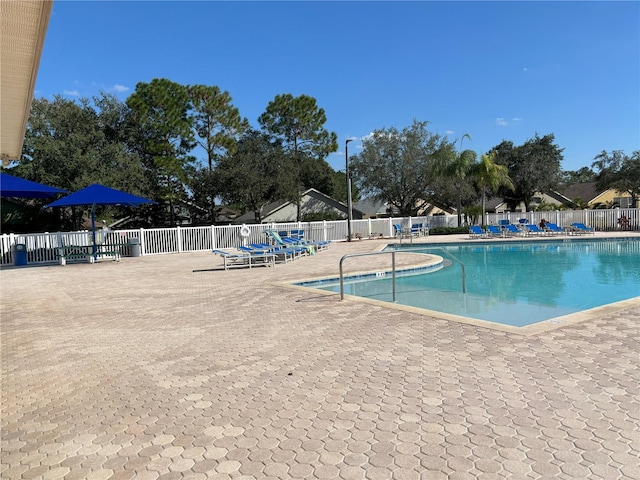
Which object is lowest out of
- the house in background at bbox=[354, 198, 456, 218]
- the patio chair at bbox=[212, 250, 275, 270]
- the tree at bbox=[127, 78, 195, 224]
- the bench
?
the patio chair at bbox=[212, 250, 275, 270]

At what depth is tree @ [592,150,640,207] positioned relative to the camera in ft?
126

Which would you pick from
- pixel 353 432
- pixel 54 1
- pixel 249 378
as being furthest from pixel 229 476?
pixel 54 1

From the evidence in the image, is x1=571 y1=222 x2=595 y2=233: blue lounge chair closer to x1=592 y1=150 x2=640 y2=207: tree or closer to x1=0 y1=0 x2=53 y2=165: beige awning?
x1=592 y1=150 x2=640 y2=207: tree

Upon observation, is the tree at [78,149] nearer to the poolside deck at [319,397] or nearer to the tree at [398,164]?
the tree at [398,164]

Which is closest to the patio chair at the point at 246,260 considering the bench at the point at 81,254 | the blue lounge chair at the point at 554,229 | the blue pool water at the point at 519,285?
the blue pool water at the point at 519,285

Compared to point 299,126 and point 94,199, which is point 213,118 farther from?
point 94,199

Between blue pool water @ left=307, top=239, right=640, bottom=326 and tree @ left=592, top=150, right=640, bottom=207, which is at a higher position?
tree @ left=592, top=150, right=640, bottom=207

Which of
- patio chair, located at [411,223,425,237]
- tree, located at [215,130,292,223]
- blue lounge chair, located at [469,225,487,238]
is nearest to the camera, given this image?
blue lounge chair, located at [469,225,487,238]

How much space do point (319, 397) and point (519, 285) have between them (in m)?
8.68

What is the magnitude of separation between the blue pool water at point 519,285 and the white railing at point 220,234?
10.6 meters

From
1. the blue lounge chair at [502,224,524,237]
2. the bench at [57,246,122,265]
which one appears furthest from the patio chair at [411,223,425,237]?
the bench at [57,246,122,265]

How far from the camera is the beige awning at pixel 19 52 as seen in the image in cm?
278

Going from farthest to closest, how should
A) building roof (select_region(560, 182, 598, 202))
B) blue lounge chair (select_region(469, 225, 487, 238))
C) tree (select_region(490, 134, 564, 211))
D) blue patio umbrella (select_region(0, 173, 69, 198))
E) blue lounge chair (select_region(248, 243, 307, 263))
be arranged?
building roof (select_region(560, 182, 598, 202)) < tree (select_region(490, 134, 564, 211)) < blue lounge chair (select_region(469, 225, 487, 238)) < blue lounge chair (select_region(248, 243, 307, 263)) < blue patio umbrella (select_region(0, 173, 69, 198))

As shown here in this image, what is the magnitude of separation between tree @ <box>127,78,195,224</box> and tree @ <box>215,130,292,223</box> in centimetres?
364
